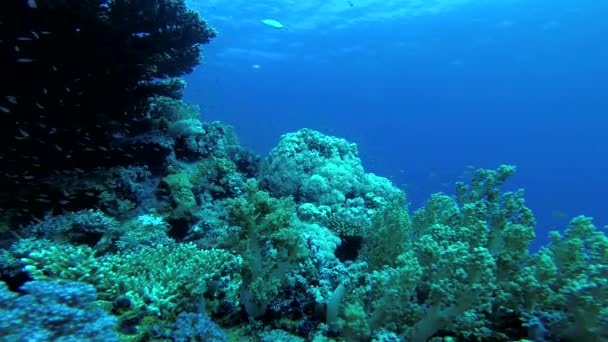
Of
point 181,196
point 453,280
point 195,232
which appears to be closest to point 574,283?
point 453,280

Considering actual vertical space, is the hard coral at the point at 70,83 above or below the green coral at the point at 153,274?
above

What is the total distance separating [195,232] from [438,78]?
74.4 meters

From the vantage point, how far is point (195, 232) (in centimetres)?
701

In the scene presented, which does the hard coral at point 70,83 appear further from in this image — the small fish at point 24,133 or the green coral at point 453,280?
the green coral at point 453,280

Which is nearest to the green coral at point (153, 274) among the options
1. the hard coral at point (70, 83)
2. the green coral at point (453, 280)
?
the green coral at point (453, 280)

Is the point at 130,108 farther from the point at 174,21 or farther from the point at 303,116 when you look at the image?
the point at 303,116

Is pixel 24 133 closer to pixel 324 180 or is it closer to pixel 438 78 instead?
pixel 324 180

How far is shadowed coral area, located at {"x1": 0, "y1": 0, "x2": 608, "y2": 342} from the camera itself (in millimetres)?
3934

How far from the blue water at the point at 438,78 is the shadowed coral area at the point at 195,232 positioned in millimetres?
7576

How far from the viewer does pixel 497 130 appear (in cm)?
9300

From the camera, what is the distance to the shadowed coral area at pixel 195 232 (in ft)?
12.9

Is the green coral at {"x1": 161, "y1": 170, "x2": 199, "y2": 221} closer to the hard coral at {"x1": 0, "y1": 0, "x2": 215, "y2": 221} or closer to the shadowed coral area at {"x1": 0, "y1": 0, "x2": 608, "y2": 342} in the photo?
the shadowed coral area at {"x1": 0, "y1": 0, "x2": 608, "y2": 342}

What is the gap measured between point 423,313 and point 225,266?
7.98ft

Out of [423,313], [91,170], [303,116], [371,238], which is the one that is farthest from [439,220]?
[303,116]
